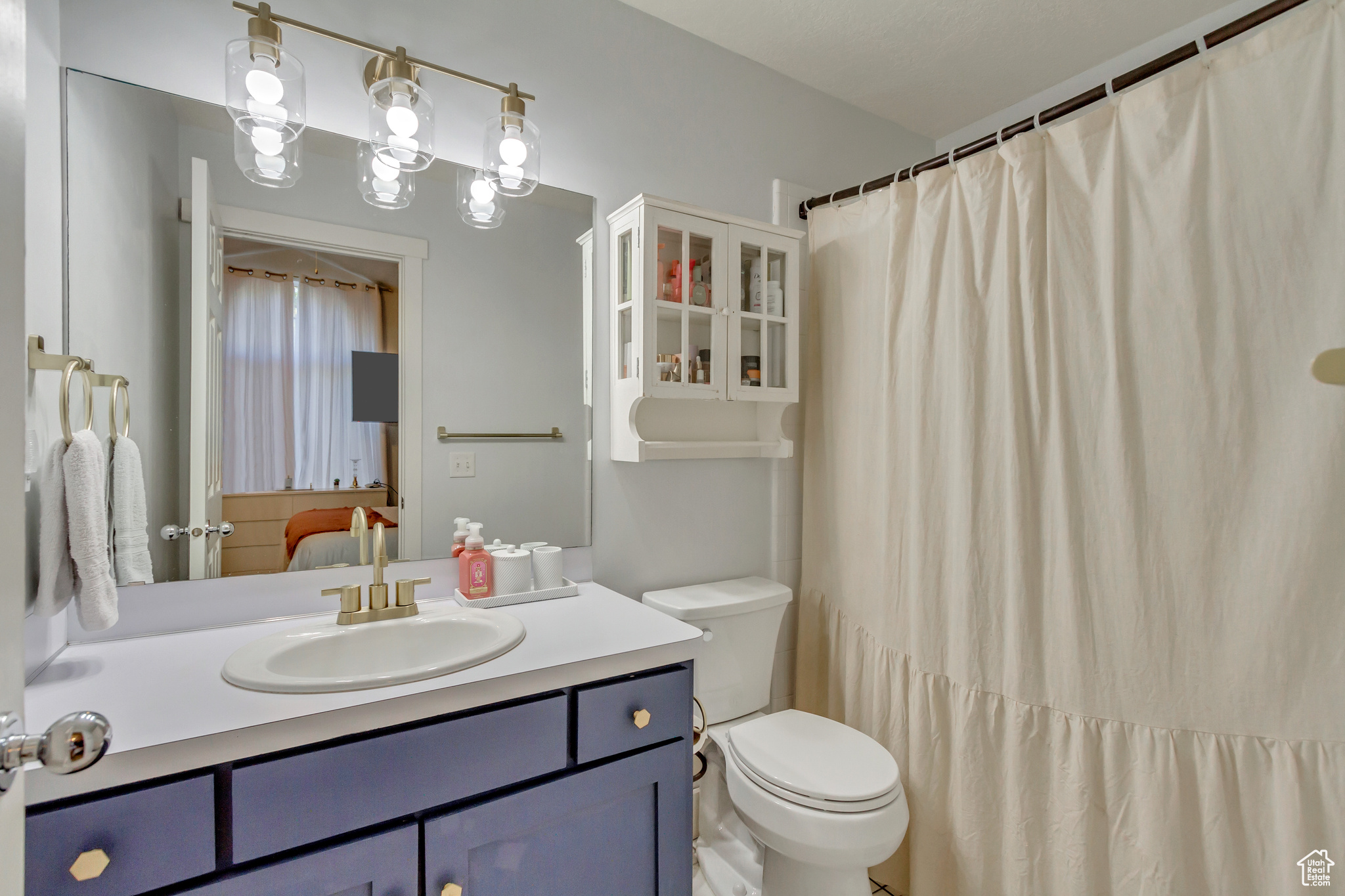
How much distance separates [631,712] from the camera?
3.76ft

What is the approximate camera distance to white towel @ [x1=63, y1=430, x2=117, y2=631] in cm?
96

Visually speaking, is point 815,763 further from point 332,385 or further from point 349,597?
point 332,385

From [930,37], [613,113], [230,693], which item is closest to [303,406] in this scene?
[230,693]

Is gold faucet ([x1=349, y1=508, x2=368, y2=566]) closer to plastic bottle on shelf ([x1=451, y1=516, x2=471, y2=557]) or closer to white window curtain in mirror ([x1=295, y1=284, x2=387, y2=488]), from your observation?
white window curtain in mirror ([x1=295, y1=284, x2=387, y2=488])

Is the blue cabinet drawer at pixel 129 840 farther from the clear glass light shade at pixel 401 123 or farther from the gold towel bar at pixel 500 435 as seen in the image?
the clear glass light shade at pixel 401 123

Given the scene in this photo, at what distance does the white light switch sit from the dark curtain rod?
1.38 m

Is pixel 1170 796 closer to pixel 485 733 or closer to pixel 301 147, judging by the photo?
pixel 485 733

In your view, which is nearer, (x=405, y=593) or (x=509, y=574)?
(x=405, y=593)

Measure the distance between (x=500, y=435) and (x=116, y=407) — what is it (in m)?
0.74

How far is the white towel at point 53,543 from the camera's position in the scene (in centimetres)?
93

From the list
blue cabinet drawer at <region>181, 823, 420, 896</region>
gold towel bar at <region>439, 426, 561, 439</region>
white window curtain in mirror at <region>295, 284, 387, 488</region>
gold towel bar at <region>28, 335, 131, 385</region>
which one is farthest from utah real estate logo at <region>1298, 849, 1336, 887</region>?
gold towel bar at <region>28, 335, 131, 385</region>

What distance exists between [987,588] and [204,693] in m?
1.60

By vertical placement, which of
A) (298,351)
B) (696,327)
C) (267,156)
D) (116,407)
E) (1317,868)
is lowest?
(1317,868)

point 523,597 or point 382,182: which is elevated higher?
point 382,182
